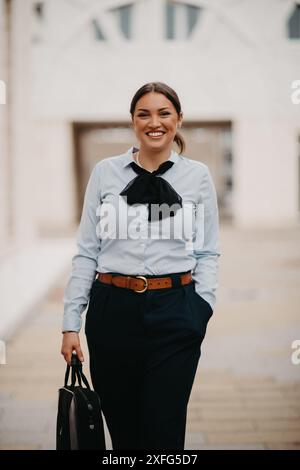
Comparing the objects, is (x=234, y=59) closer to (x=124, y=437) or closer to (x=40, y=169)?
(x=40, y=169)

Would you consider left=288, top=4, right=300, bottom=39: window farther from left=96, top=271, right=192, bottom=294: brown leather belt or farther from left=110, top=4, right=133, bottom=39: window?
left=96, top=271, right=192, bottom=294: brown leather belt

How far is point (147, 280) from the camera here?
2332 millimetres

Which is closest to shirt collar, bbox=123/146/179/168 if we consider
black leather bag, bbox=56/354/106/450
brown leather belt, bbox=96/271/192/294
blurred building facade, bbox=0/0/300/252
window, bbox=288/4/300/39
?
brown leather belt, bbox=96/271/192/294

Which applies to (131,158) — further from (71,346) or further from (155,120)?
(71,346)

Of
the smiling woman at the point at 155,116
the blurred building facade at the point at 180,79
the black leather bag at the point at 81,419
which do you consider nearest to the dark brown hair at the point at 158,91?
the smiling woman at the point at 155,116

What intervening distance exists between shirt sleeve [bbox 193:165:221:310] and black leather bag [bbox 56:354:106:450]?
51 cm

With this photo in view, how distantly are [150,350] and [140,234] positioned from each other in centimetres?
38

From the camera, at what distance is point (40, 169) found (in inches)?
1031

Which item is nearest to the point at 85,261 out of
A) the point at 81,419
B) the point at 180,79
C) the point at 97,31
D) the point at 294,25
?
the point at 81,419

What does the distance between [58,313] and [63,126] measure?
62.6 feet

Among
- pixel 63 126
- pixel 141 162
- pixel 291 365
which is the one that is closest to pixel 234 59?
pixel 63 126

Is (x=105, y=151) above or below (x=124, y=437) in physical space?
above

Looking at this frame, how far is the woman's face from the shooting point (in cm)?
233

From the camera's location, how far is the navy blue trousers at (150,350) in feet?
7.64
